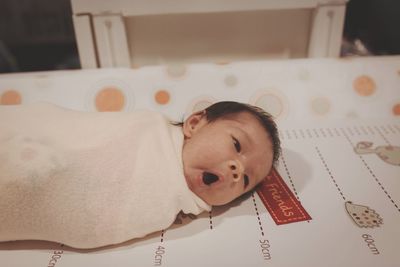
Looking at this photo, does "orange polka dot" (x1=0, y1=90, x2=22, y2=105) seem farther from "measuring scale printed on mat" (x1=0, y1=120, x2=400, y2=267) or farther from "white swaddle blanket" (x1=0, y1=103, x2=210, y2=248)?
"measuring scale printed on mat" (x1=0, y1=120, x2=400, y2=267)

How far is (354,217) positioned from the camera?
71 cm

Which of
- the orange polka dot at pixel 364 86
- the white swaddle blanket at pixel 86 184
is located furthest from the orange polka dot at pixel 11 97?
the orange polka dot at pixel 364 86

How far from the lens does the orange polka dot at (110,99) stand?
1.04m

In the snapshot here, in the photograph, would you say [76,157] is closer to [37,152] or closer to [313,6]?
[37,152]

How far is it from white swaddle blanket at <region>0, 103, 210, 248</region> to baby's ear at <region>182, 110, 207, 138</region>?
59 millimetres

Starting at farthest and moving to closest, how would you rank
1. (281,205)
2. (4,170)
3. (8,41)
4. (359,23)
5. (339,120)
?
(8,41)
(359,23)
(339,120)
(281,205)
(4,170)

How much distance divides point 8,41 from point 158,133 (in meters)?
1.59

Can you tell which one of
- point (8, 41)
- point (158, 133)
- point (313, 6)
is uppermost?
point (313, 6)

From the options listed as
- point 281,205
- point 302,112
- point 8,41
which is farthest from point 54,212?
point 8,41

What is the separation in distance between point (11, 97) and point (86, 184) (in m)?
0.52

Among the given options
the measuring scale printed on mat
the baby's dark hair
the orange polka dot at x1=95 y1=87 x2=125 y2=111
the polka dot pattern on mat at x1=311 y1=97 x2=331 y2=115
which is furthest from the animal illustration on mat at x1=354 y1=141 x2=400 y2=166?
the orange polka dot at x1=95 y1=87 x2=125 y2=111

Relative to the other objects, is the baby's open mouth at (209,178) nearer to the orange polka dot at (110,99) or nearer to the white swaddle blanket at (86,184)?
the white swaddle blanket at (86,184)

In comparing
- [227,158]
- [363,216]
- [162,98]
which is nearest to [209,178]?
[227,158]

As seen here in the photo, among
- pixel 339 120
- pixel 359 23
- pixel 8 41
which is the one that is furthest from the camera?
pixel 8 41
